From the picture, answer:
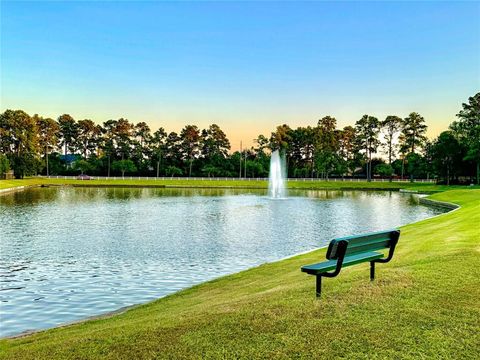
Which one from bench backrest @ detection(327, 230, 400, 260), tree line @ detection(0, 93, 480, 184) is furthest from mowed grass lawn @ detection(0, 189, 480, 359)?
tree line @ detection(0, 93, 480, 184)

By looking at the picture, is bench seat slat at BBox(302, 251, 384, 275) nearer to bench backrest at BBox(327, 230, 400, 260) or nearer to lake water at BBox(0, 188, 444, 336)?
bench backrest at BBox(327, 230, 400, 260)

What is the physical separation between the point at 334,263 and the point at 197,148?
122456mm

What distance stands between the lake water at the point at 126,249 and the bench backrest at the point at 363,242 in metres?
6.68

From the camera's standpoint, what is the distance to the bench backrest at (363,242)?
26.5 feet

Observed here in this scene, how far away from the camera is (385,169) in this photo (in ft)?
372

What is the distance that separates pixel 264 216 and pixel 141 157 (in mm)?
95318

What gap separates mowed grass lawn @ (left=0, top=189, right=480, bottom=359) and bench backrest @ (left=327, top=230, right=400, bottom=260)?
0.68m

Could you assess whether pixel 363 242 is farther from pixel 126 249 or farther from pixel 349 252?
pixel 126 249

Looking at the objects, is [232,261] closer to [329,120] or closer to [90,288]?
[90,288]

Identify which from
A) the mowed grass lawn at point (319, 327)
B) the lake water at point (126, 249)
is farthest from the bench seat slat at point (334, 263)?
the lake water at point (126, 249)

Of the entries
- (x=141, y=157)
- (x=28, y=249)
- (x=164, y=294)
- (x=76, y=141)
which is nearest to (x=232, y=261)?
(x=164, y=294)

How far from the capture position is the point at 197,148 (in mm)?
129750

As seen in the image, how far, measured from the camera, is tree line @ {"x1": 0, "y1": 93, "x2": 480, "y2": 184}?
108 metres

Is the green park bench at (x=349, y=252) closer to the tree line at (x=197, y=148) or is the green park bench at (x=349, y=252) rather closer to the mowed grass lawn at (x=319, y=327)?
the mowed grass lawn at (x=319, y=327)
